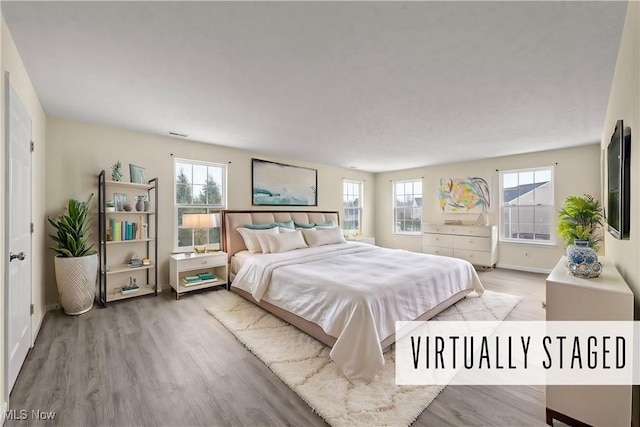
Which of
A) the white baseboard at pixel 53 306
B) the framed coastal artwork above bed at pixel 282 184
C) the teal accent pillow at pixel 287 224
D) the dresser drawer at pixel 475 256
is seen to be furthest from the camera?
the dresser drawer at pixel 475 256

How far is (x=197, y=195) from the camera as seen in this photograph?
14.6 ft

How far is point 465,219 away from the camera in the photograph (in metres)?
6.03

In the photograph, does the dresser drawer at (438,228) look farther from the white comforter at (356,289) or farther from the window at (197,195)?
the window at (197,195)

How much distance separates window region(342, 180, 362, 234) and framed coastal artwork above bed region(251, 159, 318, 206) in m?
1.17

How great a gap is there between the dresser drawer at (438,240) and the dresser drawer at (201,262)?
178 inches

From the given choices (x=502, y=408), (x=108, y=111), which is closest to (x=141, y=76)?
(x=108, y=111)

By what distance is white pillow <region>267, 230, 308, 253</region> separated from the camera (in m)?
4.10

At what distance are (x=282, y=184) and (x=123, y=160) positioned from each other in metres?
2.64

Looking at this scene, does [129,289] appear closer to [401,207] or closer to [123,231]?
[123,231]

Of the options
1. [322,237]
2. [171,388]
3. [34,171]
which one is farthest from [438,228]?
[34,171]

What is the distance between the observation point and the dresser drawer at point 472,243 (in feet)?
17.5

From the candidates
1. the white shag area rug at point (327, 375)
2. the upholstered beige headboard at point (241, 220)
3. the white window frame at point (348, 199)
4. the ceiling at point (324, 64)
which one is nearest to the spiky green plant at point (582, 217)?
the ceiling at point (324, 64)

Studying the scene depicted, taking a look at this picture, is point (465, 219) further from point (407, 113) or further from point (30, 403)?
point (30, 403)

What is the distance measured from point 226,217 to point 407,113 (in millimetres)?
3123
